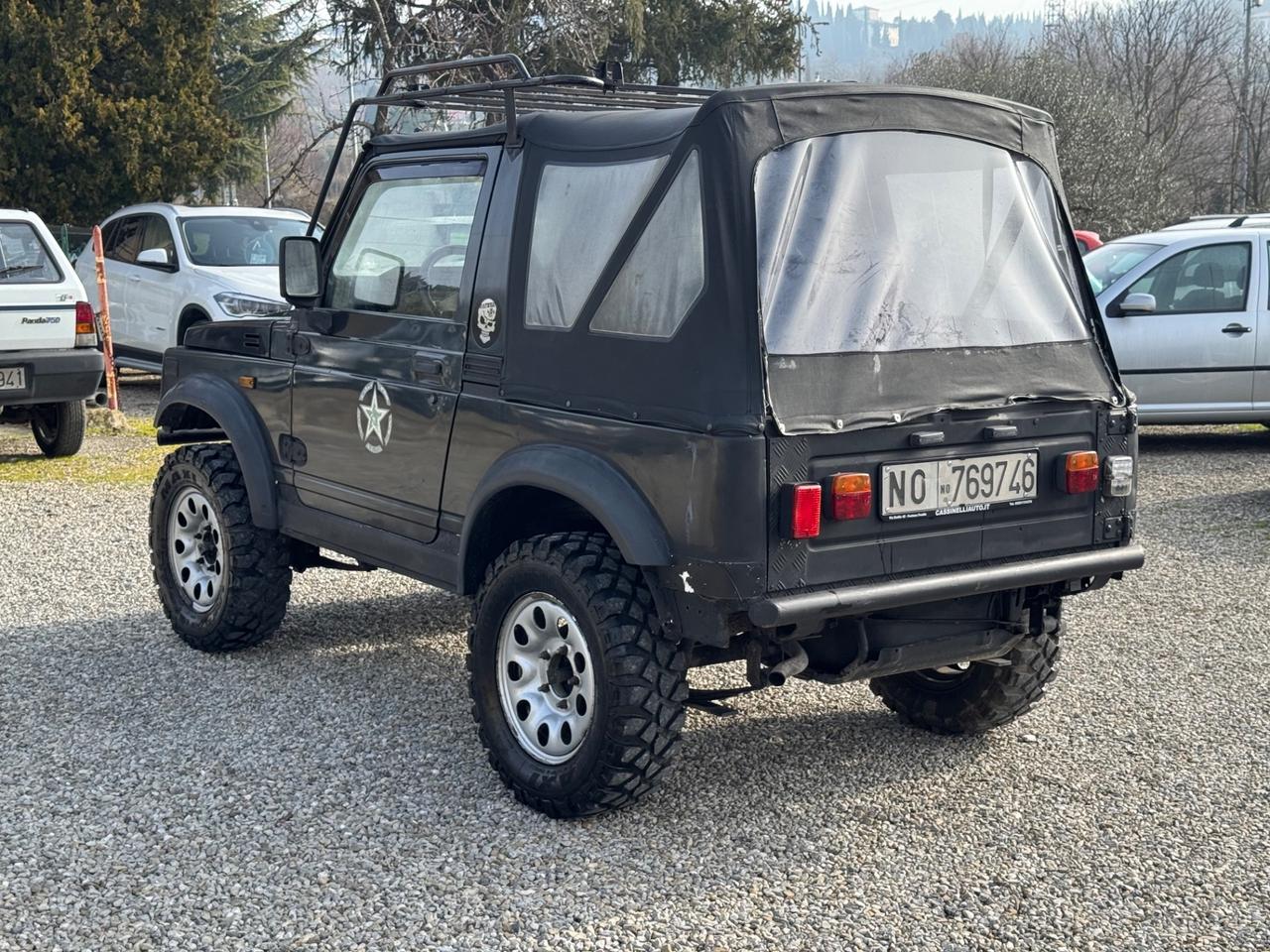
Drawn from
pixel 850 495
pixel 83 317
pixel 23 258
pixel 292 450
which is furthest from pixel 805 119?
pixel 23 258

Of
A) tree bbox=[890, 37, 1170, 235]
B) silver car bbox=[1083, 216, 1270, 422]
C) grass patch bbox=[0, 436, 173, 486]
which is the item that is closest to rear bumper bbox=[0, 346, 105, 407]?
grass patch bbox=[0, 436, 173, 486]

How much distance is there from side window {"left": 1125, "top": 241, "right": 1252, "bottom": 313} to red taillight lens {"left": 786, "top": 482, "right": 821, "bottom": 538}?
328 inches

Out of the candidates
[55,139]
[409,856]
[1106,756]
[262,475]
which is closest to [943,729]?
[1106,756]

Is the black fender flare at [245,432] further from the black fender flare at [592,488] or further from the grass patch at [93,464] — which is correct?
the grass patch at [93,464]

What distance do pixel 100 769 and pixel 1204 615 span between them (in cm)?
485

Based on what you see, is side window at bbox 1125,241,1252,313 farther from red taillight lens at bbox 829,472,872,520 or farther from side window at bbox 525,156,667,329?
red taillight lens at bbox 829,472,872,520

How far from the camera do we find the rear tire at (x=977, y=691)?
4770 millimetres

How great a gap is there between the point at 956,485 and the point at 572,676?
127 centimetres

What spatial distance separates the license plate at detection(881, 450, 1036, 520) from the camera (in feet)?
12.9

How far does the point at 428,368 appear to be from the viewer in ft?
15.7

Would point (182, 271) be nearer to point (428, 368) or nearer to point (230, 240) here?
point (230, 240)

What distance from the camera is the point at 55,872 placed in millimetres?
3938

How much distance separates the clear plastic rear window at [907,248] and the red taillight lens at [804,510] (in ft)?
1.26

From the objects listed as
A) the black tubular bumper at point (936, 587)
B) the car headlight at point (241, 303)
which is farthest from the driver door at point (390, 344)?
the car headlight at point (241, 303)
